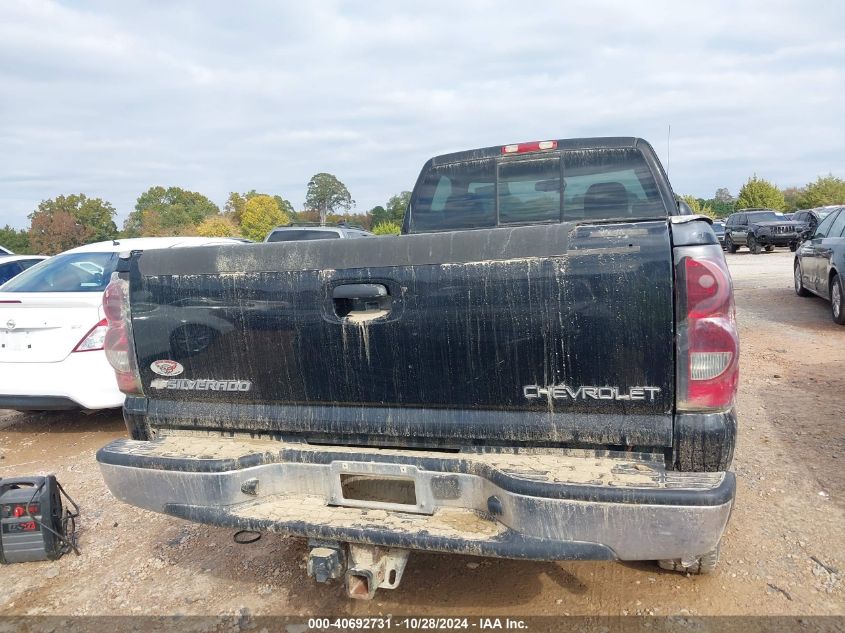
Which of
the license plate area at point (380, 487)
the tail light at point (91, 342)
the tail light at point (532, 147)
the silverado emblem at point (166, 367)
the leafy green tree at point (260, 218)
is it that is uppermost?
the leafy green tree at point (260, 218)

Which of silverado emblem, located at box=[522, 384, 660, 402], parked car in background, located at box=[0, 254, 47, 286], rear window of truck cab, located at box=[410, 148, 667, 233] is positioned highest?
rear window of truck cab, located at box=[410, 148, 667, 233]

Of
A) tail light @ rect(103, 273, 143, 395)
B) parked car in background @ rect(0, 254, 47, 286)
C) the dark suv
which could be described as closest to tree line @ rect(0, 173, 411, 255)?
the dark suv

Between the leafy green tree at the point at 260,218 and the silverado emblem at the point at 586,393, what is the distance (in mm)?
42509

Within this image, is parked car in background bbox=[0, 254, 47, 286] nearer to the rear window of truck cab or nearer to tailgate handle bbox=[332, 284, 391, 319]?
the rear window of truck cab

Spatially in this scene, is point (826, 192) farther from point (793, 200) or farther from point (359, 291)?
point (359, 291)

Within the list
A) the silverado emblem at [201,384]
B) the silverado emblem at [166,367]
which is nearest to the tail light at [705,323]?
the silverado emblem at [201,384]

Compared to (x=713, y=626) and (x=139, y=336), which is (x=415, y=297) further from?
(x=713, y=626)

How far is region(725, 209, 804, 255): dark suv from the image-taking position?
23.4 m

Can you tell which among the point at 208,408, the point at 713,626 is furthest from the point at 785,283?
the point at 208,408

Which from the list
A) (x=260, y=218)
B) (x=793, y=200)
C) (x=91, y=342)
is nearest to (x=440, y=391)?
(x=91, y=342)

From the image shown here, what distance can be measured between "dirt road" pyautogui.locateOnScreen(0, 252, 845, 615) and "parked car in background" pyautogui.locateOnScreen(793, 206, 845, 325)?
508cm

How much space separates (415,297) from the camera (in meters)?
2.34

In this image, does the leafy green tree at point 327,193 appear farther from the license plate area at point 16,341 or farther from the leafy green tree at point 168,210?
the license plate area at point 16,341

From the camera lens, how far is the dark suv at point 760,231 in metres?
23.4
